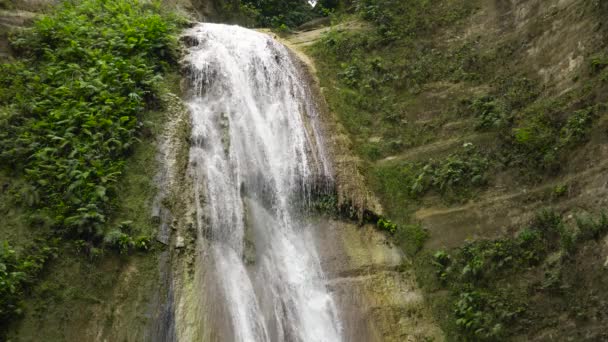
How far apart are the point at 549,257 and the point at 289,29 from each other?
12.9m

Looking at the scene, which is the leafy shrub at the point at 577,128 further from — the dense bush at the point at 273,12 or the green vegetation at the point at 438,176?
the dense bush at the point at 273,12

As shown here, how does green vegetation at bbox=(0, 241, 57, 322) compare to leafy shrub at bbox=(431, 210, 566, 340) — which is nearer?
green vegetation at bbox=(0, 241, 57, 322)

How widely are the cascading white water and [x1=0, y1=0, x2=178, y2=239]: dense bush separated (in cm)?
128

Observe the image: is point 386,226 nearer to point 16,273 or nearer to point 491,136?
point 491,136

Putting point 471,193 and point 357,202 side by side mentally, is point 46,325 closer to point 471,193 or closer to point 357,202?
point 357,202

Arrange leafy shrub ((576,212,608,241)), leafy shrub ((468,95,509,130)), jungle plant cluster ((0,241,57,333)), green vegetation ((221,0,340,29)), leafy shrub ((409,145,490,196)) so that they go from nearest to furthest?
A: jungle plant cluster ((0,241,57,333)) → leafy shrub ((576,212,608,241)) → leafy shrub ((409,145,490,196)) → leafy shrub ((468,95,509,130)) → green vegetation ((221,0,340,29))

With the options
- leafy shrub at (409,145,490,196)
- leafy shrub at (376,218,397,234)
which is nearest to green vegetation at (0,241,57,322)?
leafy shrub at (376,218,397,234)

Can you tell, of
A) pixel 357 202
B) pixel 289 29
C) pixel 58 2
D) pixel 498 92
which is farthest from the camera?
pixel 289 29

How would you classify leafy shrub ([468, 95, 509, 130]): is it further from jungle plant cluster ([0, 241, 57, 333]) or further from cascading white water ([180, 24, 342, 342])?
jungle plant cluster ([0, 241, 57, 333])

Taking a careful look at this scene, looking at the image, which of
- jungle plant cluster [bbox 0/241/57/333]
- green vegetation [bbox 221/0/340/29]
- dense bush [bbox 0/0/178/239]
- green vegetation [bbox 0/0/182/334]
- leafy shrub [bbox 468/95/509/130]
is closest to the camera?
jungle plant cluster [bbox 0/241/57/333]

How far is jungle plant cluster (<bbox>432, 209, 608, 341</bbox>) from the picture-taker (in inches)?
325

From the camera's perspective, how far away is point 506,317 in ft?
Result: 27.6

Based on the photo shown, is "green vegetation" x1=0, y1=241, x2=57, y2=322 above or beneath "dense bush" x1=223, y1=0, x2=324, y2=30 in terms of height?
beneath

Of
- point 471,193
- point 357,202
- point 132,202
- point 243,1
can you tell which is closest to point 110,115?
point 132,202
